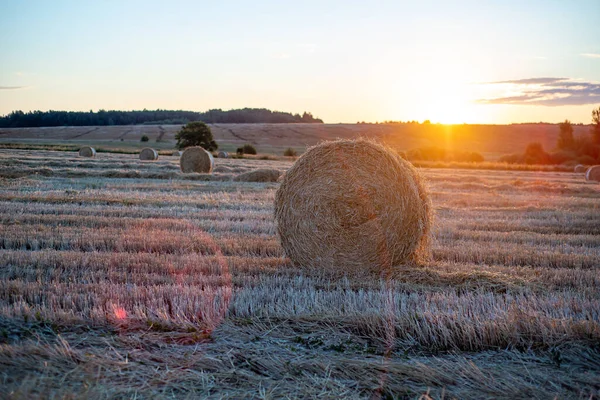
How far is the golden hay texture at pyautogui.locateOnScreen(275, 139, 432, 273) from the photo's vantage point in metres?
7.30

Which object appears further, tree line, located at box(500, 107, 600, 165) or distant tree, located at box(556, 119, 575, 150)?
distant tree, located at box(556, 119, 575, 150)

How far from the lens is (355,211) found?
7.47 meters

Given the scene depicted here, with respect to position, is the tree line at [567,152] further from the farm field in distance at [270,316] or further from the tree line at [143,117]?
the tree line at [143,117]

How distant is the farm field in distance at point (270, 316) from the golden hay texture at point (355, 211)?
13.6 inches

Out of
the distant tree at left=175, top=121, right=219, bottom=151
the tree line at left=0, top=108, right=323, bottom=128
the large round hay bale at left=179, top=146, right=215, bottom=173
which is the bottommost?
the large round hay bale at left=179, top=146, right=215, bottom=173

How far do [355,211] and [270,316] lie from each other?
3.16 m

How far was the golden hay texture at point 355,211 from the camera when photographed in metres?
7.30

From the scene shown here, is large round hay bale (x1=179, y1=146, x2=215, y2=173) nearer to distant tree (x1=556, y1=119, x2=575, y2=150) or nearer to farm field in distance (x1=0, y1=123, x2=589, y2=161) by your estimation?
farm field in distance (x1=0, y1=123, x2=589, y2=161)

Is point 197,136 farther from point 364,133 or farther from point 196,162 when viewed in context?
point 196,162

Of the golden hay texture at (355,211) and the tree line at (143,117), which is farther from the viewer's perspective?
the tree line at (143,117)

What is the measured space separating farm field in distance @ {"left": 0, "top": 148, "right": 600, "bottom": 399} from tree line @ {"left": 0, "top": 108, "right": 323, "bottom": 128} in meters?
104

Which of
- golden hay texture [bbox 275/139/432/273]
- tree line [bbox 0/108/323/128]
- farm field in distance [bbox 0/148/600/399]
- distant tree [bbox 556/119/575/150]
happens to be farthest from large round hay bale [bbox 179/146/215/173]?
tree line [bbox 0/108/323/128]

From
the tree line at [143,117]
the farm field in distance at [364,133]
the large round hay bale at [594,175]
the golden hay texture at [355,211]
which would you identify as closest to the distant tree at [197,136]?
the farm field in distance at [364,133]

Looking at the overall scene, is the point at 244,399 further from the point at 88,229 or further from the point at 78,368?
the point at 88,229
